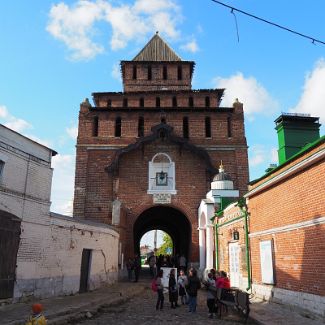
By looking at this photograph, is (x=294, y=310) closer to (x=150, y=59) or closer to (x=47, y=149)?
(x=47, y=149)

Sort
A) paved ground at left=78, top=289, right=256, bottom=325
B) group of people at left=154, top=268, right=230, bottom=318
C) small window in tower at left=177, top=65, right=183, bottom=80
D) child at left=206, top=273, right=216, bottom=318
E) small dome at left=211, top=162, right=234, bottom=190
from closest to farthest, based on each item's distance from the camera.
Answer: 1. paved ground at left=78, top=289, right=256, bottom=325
2. child at left=206, top=273, right=216, bottom=318
3. group of people at left=154, top=268, right=230, bottom=318
4. small dome at left=211, top=162, right=234, bottom=190
5. small window in tower at left=177, top=65, right=183, bottom=80

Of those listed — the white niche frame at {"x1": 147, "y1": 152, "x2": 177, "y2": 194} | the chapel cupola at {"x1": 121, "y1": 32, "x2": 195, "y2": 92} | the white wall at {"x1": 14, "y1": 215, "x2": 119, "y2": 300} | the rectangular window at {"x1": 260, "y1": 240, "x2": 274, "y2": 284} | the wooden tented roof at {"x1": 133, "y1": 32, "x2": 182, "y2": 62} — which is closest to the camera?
the rectangular window at {"x1": 260, "y1": 240, "x2": 274, "y2": 284}

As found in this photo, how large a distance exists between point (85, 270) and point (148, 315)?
609cm

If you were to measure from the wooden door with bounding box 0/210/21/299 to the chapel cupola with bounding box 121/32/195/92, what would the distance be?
846 inches

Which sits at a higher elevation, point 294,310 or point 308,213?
point 308,213

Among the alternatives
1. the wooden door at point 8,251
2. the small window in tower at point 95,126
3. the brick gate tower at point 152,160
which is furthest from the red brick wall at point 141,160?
the wooden door at point 8,251

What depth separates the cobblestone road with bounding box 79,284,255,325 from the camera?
31.2 feet

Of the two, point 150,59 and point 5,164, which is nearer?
point 5,164

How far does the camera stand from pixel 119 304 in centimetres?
1274

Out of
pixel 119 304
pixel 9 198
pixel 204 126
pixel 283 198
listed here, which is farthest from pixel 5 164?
pixel 204 126

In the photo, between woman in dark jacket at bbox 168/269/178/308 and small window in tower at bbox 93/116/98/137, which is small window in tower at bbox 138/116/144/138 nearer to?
small window in tower at bbox 93/116/98/137

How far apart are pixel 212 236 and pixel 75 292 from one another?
761 centimetres

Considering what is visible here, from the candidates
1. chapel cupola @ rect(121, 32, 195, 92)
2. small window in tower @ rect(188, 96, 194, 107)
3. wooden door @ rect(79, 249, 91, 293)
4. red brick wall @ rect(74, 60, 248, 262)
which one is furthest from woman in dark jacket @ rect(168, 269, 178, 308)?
chapel cupola @ rect(121, 32, 195, 92)

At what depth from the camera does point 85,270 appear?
1599 cm
